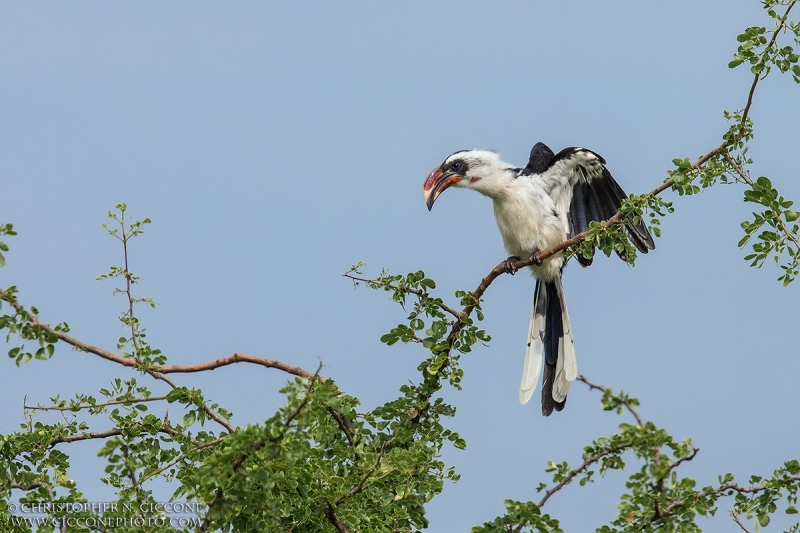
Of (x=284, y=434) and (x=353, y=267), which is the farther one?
(x=353, y=267)

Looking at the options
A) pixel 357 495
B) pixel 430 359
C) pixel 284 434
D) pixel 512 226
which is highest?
pixel 512 226

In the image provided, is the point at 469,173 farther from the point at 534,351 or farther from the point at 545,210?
the point at 534,351

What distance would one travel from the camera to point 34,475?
3.32m

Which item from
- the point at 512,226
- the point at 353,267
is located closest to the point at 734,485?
the point at 353,267

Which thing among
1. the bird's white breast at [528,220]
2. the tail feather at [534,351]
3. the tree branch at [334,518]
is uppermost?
the bird's white breast at [528,220]

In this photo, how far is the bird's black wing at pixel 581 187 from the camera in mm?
5031

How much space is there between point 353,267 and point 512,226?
1.66 m

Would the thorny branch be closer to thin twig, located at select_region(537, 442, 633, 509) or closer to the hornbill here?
thin twig, located at select_region(537, 442, 633, 509)

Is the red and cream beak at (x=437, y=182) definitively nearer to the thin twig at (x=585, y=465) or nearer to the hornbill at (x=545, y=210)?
the hornbill at (x=545, y=210)

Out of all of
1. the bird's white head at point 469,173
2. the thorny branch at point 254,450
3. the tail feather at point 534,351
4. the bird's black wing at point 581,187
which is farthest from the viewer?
the bird's white head at point 469,173

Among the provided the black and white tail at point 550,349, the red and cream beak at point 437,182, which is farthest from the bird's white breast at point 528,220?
the red and cream beak at point 437,182

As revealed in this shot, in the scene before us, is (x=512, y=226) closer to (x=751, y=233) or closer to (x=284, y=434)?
(x=751, y=233)

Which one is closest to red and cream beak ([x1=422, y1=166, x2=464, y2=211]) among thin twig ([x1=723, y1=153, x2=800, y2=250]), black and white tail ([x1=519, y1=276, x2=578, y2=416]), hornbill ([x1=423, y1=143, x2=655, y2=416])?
hornbill ([x1=423, y1=143, x2=655, y2=416])

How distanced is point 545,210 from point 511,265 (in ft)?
1.36
